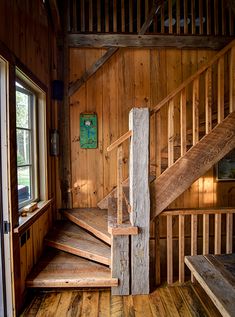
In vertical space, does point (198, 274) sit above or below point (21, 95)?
below

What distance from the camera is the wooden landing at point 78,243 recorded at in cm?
240

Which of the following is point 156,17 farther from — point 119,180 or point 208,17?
point 119,180

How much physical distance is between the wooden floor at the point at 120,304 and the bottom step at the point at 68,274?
0.14 m

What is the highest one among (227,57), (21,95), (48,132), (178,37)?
(178,37)

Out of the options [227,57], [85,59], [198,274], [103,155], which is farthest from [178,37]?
[198,274]

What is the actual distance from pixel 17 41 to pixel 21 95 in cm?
60

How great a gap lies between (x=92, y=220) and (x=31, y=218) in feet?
2.76

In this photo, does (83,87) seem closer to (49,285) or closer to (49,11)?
(49,11)

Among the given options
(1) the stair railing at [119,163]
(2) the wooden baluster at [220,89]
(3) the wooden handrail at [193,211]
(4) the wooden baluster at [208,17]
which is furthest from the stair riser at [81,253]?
(4) the wooden baluster at [208,17]

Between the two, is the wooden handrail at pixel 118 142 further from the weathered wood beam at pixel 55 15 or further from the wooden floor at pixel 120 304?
the weathered wood beam at pixel 55 15

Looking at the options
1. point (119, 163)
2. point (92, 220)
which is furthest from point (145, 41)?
point (92, 220)

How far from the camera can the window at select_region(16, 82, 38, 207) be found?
2.42 m

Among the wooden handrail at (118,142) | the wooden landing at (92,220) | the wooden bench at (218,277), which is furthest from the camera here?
the wooden landing at (92,220)

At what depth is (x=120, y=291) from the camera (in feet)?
7.30
